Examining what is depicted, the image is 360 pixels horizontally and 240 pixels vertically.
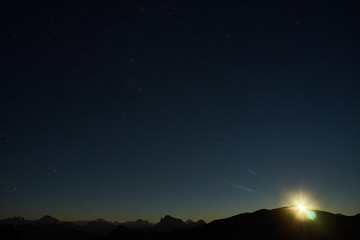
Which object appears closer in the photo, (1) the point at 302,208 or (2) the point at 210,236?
(2) the point at 210,236

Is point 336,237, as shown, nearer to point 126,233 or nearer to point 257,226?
point 257,226

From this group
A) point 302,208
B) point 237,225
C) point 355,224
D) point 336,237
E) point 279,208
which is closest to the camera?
point 336,237

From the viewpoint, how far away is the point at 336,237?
5800 centimetres

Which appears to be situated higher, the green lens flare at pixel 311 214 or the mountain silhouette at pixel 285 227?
the green lens flare at pixel 311 214

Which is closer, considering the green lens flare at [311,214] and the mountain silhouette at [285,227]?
the mountain silhouette at [285,227]

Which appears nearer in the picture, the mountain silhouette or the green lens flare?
the mountain silhouette

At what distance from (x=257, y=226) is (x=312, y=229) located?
1600 centimetres

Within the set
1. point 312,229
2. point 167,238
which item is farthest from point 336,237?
point 167,238

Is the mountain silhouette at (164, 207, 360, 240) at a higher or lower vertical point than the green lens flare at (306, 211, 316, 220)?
lower

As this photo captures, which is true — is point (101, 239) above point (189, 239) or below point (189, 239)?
below

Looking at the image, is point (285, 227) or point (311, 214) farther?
point (311, 214)

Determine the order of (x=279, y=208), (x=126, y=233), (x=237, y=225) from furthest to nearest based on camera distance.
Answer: (x=126, y=233) < (x=279, y=208) < (x=237, y=225)

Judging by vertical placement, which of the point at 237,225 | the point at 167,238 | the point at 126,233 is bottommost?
the point at 126,233

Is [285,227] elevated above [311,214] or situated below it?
below
